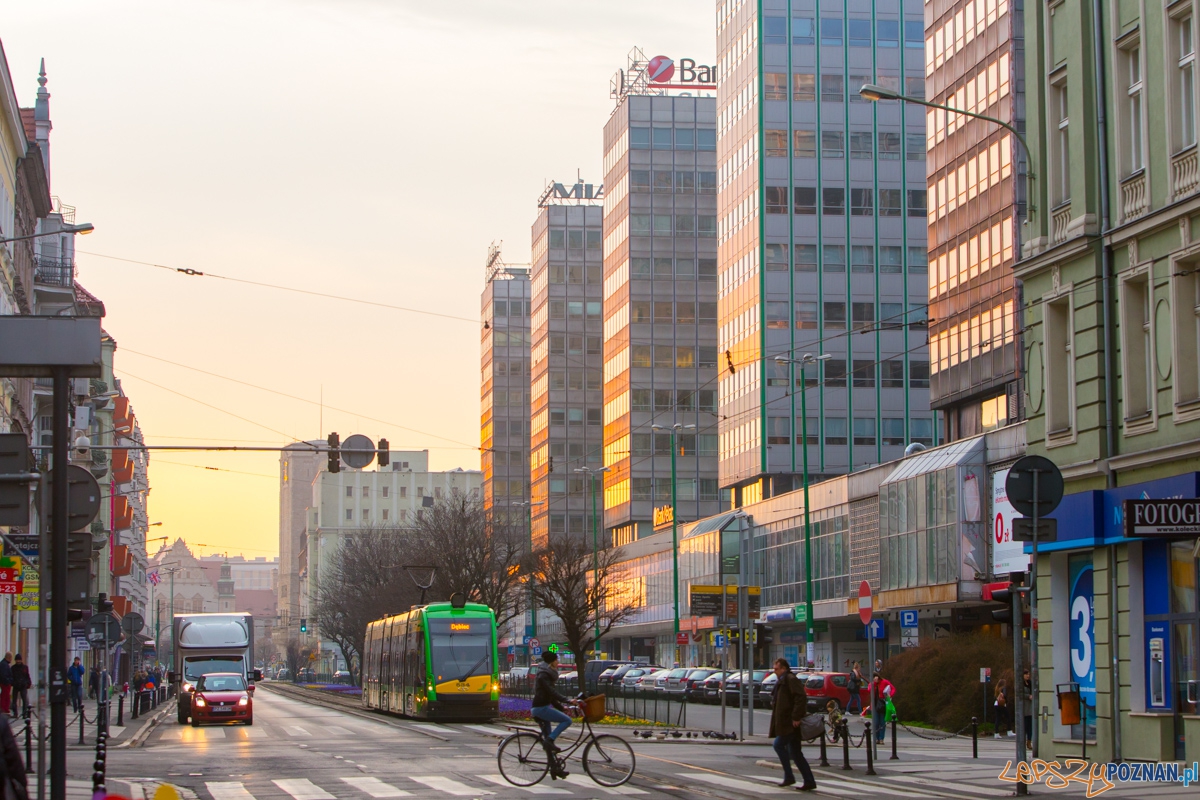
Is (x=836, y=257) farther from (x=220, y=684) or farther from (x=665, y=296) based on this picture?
(x=220, y=684)

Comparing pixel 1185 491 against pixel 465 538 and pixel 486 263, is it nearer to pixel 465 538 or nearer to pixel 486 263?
pixel 465 538

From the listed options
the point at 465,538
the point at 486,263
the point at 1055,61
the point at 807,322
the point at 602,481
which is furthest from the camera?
the point at 486,263

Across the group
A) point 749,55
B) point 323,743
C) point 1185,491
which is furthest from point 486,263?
point 1185,491

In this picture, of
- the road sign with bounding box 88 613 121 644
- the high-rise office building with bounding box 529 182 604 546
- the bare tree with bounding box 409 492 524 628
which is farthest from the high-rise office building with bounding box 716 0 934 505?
the road sign with bounding box 88 613 121 644

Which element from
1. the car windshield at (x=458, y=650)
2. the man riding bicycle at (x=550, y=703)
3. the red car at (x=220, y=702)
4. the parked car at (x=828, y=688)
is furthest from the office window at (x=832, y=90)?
the man riding bicycle at (x=550, y=703)

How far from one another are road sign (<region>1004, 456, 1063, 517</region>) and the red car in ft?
97.2

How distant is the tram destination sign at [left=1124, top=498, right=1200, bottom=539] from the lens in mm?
19344

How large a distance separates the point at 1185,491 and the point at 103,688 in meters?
20.7

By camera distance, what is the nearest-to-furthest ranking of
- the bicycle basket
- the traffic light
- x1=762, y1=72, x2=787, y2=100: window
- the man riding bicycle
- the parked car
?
the bicycle basket → the man riding bicycle → the traffic light → the parked car → x1=762, y1=72, x2=787, y2=100: window

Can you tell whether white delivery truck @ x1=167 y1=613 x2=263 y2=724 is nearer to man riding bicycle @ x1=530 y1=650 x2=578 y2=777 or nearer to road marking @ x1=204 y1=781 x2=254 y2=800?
road marking @ x1=204 y1=781 x2=254 y2=800

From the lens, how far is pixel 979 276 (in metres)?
65.5

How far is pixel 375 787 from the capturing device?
20.4m

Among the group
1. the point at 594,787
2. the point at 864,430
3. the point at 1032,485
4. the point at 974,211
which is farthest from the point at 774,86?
the point at 594,787

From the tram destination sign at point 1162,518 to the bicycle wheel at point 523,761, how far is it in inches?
307
